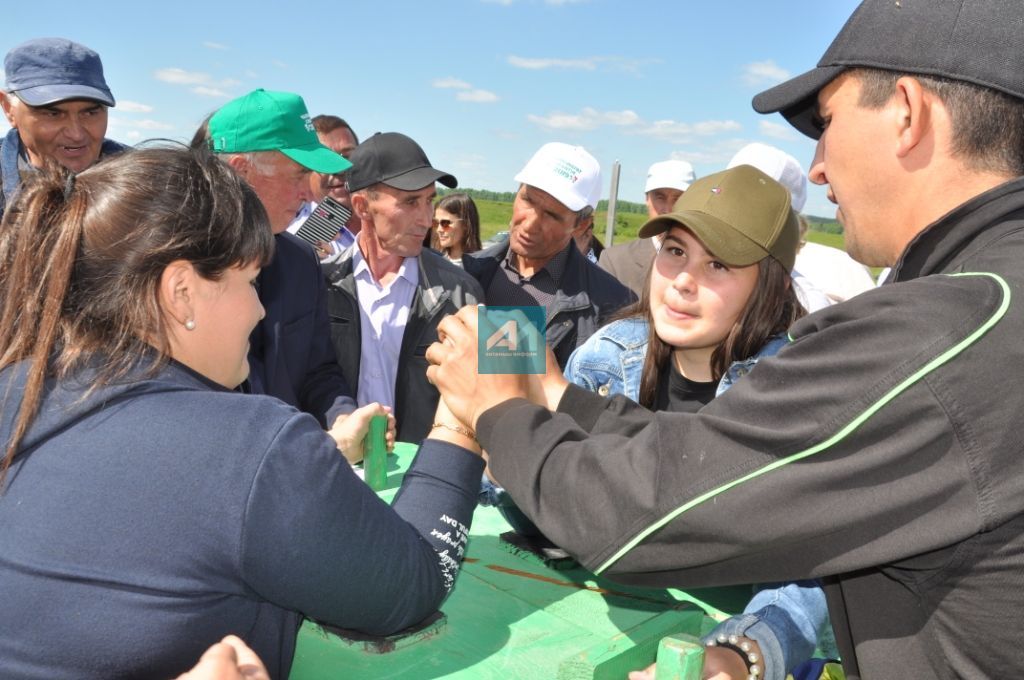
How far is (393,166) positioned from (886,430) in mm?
3341

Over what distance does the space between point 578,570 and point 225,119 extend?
2.63 meters

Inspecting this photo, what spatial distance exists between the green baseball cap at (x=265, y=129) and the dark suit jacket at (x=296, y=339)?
383 millimetres

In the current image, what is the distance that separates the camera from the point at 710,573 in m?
1.30

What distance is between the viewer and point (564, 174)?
4.42 m

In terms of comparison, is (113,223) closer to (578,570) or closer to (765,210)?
(578,570)

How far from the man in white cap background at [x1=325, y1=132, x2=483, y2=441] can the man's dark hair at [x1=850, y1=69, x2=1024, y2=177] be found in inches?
110

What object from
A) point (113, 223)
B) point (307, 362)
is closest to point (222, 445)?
point (113, 223)

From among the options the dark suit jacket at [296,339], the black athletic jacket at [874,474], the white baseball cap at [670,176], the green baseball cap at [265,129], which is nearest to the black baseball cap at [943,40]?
the black athletic jacket at [874,474]

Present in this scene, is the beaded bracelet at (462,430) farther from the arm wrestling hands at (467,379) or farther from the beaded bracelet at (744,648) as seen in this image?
the beaded bracelet at (744,648)

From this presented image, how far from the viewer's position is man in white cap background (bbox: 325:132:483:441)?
388cm

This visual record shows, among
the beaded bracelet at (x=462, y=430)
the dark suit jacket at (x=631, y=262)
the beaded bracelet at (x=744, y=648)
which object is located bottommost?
the beaded bracelet at (x=744, y=648)

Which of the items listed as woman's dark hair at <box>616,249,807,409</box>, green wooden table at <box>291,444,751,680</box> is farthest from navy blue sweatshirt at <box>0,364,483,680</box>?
woman's dark hair at <box>616,249,807,409</box>

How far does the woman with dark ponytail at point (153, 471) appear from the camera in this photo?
1.17m

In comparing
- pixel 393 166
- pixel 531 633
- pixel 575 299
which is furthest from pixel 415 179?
pixel 531 633
